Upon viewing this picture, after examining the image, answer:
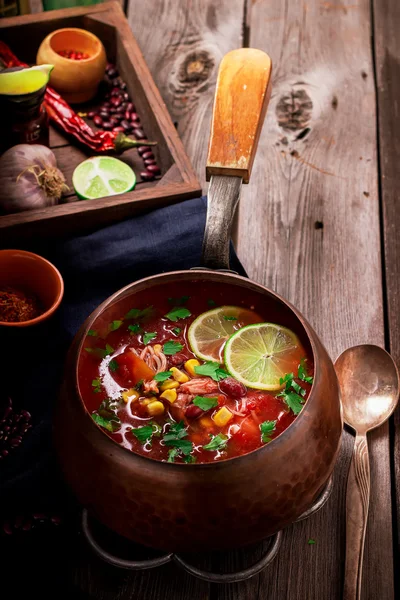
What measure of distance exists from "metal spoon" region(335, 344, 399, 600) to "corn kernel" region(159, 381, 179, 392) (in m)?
0.48

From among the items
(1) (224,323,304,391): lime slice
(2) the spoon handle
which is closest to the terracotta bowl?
(1) (224,323,304,391): lime slice

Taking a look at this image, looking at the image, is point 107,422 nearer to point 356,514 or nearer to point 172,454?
point 172,454

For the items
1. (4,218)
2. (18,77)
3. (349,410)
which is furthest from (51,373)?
(18,77)

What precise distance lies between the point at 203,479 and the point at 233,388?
9.4 inches

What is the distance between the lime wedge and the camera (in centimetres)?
197

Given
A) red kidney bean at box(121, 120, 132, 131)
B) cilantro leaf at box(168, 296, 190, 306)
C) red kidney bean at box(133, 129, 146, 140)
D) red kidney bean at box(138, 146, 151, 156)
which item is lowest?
cilantro leaf at box(168, 296, 190, 306)

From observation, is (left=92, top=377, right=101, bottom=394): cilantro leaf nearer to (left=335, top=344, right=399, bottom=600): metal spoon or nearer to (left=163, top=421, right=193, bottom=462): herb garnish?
(left=163, top=421, right=193, bottom=462): herb garnish

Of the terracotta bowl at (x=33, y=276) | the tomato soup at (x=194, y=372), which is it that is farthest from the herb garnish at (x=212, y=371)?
the terracotta bowl at (x=33, y=276)

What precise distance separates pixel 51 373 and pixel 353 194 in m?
1.09

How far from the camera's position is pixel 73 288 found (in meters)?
1.92

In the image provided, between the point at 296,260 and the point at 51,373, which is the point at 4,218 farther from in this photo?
the point at 296,260

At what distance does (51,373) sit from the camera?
174 cm

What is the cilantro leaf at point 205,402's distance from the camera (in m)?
1.37

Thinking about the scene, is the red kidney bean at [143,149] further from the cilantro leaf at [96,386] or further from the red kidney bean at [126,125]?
the cilantro leaf at [96,386]
